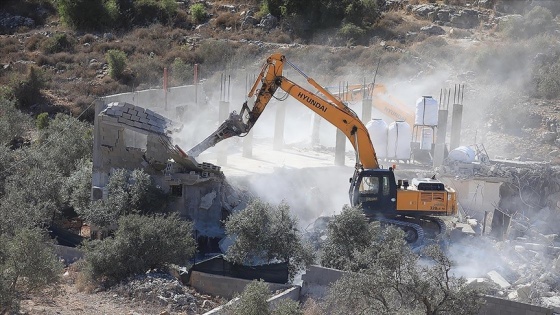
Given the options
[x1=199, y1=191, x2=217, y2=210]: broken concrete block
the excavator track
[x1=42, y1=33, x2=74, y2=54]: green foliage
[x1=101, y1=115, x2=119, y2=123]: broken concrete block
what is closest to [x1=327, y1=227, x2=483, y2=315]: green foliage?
the excavator track

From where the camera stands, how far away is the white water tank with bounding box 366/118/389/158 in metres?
31.6

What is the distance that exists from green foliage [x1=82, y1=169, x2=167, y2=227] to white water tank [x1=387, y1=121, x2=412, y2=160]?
10051 millimetres

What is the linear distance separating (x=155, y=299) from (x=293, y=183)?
34.7 feet

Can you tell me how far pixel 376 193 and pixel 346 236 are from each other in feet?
10.0

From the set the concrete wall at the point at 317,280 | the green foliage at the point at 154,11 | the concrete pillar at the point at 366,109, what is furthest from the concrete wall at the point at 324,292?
the green foliage at the point at 154,11

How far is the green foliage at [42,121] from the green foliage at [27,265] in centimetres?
1881

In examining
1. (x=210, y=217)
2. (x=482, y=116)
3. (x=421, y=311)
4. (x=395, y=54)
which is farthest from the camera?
(x=395, y=54)

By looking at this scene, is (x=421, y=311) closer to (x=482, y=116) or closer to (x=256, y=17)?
(x=482, y=116)

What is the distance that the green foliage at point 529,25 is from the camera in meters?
47.9

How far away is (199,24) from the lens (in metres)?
54.2

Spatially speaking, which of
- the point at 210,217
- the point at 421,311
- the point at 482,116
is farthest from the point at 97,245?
the point at 482,116

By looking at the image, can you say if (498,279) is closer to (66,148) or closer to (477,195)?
(477,195)

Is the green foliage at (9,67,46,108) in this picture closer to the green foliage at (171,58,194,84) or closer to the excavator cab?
the green foliage at (171,58,194,84)

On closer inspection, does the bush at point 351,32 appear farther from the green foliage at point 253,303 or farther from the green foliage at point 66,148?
the green foliage at point 253,303
